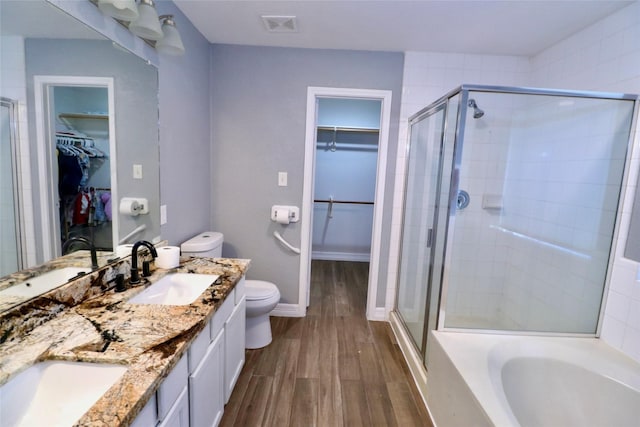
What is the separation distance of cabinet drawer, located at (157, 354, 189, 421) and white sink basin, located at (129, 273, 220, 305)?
1.72 ft

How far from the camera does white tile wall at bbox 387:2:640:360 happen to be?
5.30ft

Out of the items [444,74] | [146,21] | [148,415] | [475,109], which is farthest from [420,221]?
[146,21]

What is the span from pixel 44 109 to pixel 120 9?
23.4 inches

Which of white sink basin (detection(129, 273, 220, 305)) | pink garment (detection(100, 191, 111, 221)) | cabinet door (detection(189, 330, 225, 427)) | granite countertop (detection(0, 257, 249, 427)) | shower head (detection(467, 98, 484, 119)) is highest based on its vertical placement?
shower head (detection(467, 98, 484, 119))

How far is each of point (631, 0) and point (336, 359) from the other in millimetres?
2870

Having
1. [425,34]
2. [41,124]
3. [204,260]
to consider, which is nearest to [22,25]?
[41,124]

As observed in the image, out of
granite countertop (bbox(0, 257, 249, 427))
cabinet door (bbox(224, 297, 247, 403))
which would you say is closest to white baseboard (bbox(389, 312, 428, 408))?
cabinet door (bbox(224, 297, 247, 403))

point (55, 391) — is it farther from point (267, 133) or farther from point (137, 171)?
point (267, 133)

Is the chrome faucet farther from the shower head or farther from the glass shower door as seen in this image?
the shower head

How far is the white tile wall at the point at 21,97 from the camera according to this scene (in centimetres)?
89

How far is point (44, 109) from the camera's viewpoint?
102 cm

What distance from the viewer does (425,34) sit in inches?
84.4

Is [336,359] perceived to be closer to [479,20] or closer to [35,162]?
[35,162]

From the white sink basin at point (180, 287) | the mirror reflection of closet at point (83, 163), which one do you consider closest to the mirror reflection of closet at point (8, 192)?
the mirror reflection of closet at point (83, 163)
